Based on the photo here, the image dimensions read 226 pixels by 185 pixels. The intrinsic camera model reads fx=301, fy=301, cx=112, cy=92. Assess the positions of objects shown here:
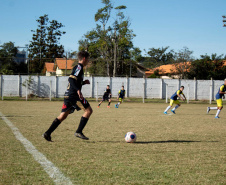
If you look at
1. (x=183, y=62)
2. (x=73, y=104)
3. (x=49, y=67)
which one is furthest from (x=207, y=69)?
(x=73, y=104)

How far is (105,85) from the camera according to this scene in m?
35.7

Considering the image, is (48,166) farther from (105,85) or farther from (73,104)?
(105,85)

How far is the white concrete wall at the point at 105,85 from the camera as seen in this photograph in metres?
34.1

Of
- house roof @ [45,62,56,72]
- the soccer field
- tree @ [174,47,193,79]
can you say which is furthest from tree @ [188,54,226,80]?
the soccer field

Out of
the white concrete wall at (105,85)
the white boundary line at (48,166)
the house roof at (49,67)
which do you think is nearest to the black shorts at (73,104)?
the white boundary line at (48,166)

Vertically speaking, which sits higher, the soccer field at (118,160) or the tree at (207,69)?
the tree at (207,69)

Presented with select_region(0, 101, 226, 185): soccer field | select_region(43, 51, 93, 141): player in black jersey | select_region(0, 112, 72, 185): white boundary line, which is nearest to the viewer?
select_region(0, 112, 72, 185): white boundary line

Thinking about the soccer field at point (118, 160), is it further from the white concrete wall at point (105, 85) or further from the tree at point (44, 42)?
the tree at point (44, 42)

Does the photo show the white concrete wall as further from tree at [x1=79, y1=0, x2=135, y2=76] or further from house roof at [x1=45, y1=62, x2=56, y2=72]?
house roof at [x1=45, y1=62, x2=56, y2=72]

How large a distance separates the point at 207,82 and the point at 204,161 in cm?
3374

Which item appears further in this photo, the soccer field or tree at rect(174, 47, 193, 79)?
tree at rect(174, 47, 193, 79)

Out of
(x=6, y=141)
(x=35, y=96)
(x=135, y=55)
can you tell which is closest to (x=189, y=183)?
(x=6, y=141)

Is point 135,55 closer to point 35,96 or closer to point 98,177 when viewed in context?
point 35,96

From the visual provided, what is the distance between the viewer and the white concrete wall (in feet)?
112
